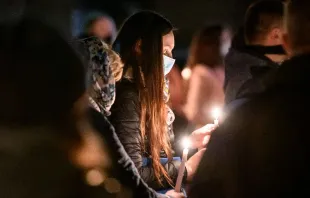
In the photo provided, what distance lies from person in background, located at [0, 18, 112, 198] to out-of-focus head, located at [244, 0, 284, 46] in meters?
1.51

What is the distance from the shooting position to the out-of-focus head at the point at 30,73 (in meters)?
1.54

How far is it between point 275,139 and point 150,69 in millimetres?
1188

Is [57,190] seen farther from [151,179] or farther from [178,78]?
[178,78]

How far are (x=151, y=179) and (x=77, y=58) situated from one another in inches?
48.7

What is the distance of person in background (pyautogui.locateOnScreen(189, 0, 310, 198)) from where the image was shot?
168 centimetres

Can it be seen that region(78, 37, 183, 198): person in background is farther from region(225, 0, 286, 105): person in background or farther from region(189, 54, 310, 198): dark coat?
region(225, 0, 286, 105): person in background

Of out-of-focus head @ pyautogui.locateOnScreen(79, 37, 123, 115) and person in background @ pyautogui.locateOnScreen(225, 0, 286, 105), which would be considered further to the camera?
person in background @ pyautogui.locateOnScreen(225, 0, 286, 105)

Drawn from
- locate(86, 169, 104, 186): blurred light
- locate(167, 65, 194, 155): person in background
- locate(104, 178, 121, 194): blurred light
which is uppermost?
locate(86, 169, 104, 186): blurred light

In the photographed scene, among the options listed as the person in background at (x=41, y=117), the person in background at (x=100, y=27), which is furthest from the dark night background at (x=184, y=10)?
the person in background at (x=41, y=117)

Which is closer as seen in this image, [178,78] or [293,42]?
[293,42]

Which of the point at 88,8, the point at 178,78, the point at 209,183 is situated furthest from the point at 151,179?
the point at 88,8

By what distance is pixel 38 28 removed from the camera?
155 cm

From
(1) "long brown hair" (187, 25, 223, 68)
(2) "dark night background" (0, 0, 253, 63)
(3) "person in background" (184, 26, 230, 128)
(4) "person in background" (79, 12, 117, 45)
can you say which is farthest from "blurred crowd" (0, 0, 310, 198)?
(2) "dark night background" (0, 0, 253, 63)

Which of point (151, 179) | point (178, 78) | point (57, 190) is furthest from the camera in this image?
point (178, 78)
